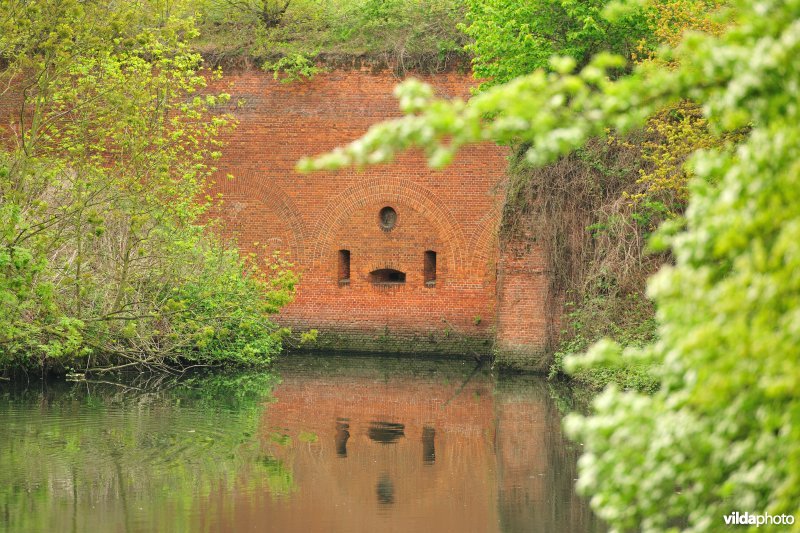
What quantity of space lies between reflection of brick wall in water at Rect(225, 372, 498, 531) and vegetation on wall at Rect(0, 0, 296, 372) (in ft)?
5.33

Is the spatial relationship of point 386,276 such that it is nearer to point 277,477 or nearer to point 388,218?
point 388,218

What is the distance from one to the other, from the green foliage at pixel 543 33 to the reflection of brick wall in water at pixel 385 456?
16.9 ft

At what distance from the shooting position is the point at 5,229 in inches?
495

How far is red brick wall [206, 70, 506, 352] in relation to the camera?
23312 mm

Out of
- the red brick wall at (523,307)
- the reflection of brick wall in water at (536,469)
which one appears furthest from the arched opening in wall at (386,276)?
the reflection of brick wall in water at (536,469)

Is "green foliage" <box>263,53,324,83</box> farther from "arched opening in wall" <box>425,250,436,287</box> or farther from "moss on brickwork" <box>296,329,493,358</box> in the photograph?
"moss on brickwork" <box>296,329,493,358</box>

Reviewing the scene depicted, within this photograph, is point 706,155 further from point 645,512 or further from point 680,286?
point 645,512

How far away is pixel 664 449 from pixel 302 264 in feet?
64.4

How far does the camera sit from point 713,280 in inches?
187

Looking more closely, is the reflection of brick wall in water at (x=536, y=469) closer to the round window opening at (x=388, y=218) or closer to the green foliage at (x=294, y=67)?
the round window opening at (x=388, y=218)

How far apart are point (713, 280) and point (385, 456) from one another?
8.90m

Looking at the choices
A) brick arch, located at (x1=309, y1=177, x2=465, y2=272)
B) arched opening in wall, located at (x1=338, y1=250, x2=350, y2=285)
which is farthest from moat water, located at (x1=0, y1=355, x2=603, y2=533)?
arched opening in wall, located at (x1=338, y1=250, x2=350, y2=285)

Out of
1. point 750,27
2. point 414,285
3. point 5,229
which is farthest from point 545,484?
point 414,285

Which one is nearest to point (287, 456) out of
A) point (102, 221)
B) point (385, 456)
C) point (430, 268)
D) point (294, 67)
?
point (385, 456)
